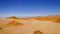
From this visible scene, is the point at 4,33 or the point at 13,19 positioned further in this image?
the point at 13,19

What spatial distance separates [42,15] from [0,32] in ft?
2.86

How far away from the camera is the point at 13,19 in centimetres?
197

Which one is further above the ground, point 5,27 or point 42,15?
point 42,15

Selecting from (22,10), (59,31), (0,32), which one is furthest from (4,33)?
(59,31)

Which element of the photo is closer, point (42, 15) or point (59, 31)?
point (59, 31)

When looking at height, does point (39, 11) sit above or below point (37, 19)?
above

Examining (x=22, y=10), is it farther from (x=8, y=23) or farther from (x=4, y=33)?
(x=4, y=33)

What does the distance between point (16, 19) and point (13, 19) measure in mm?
60

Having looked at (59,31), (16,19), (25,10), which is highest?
(25,10)

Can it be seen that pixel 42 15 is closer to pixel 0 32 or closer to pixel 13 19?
pixel 13 19

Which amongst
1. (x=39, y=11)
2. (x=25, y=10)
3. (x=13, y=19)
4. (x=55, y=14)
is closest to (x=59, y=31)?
(x=55, y=14)

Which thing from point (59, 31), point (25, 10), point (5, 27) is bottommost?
point (59, 31)

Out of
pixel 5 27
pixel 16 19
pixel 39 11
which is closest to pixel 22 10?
pixel 16 19

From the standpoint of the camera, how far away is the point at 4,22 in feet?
6.42
